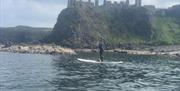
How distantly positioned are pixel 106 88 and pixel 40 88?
7738 millimetres

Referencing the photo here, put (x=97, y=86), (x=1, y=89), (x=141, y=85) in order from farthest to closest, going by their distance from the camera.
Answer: (x=141, y=85)
(x=97, y=86)
(x=1, y=89)

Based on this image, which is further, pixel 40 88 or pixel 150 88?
pixel 150 88

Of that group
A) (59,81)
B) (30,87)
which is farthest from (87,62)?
(30,87)

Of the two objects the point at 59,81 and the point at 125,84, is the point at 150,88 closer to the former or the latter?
the point at 125,84

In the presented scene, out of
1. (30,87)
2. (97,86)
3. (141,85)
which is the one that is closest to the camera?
(30,87)

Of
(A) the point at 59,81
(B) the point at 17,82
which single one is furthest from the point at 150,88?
(B) the point at 17,82

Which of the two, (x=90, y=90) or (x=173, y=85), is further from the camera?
(x=173, y=85)

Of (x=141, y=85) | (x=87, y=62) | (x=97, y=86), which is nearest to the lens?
(x=97, y=86)

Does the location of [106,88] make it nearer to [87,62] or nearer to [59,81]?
[59,81]

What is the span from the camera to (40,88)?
4781 cm

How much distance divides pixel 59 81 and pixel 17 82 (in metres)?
5.83

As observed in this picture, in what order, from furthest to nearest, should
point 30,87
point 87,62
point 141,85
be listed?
point 87,62
point 141,85
point 30,87

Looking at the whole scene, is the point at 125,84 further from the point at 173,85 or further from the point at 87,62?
the point at 87,62

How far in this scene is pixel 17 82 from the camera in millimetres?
52875
